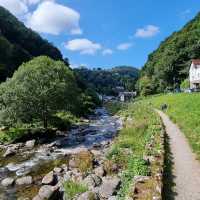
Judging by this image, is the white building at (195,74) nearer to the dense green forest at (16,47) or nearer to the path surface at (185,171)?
the dense green forest at (16,47)

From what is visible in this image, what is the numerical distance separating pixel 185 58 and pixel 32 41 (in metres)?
87.9

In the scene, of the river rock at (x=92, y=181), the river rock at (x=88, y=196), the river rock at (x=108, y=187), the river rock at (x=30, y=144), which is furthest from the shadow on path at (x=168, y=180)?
the river rock at (x=30, y=144)

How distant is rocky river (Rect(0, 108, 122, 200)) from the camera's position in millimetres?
23141

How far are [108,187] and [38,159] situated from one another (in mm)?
14234

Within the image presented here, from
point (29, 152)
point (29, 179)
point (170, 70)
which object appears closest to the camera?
point (29, 179)

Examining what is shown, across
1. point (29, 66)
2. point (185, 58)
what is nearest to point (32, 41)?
point (185, 58)

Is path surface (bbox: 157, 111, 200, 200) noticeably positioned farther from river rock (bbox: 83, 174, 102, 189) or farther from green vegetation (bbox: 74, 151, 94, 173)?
green vegetation (bbox: 74, 151, 94, 173)

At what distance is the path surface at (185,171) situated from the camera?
16.0 metres

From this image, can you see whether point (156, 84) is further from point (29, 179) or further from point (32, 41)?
point (29, 179)

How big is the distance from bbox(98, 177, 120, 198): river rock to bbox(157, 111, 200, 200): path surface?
363 cm

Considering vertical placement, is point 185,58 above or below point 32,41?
below

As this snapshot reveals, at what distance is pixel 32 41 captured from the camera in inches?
6619

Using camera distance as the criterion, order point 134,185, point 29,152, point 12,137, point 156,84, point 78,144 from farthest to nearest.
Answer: point 156,84
point 12,137
point 78,144
point 29,152
point 134,185

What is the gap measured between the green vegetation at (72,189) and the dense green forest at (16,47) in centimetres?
8317
